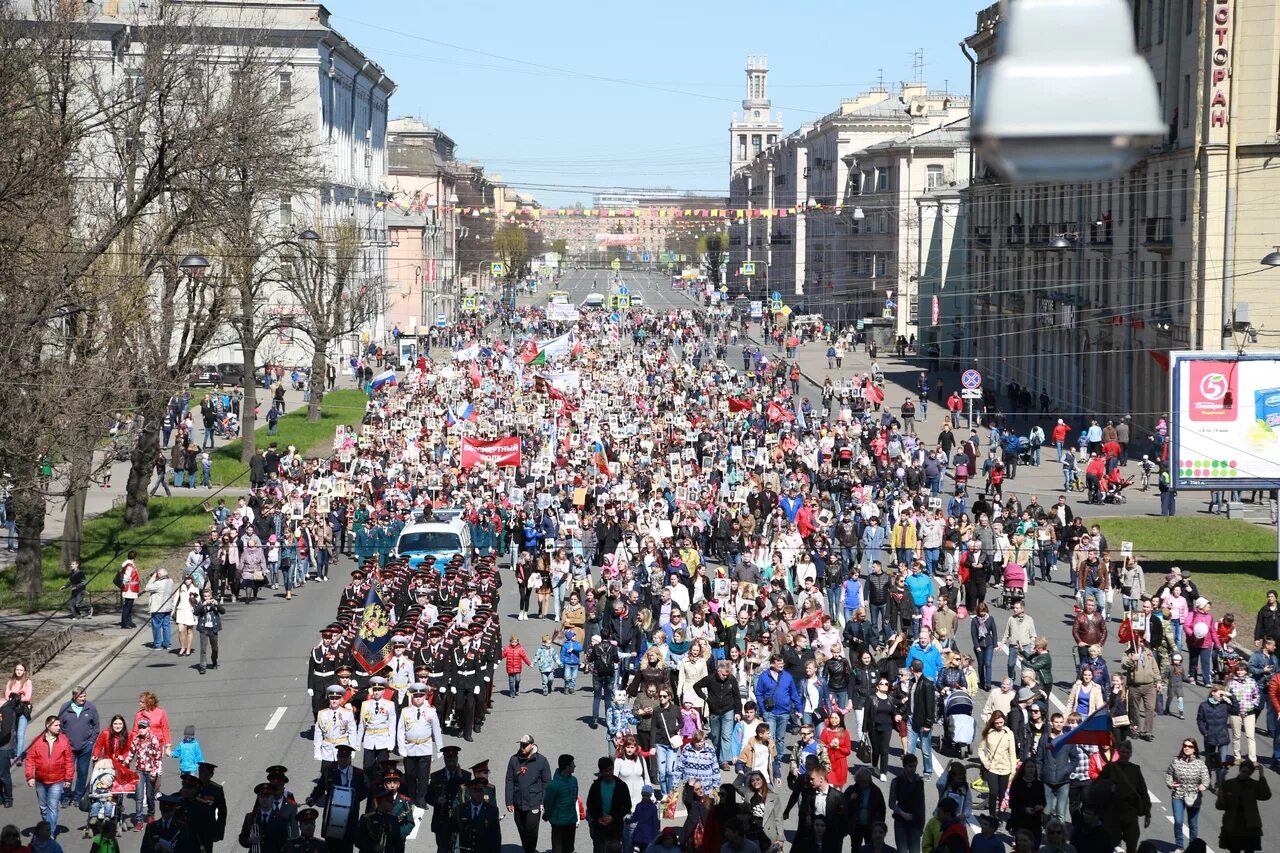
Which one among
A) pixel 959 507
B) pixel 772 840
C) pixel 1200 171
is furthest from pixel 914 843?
pixel 1200 171

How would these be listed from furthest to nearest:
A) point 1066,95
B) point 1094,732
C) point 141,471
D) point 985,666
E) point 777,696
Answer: point 141,471 < point 985,666 < point 777,696 < point 1094,732 < point 1066,95

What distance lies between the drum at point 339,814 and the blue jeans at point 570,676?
26.5 feet

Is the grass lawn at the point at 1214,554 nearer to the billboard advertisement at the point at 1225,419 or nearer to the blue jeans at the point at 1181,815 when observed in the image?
the billboard advertisement at the point at 1225,419

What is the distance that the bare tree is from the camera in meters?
60.7

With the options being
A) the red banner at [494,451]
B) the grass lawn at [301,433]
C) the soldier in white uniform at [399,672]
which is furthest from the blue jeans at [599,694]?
the grass lawn at [301,433]

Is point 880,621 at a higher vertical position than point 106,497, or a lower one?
higher

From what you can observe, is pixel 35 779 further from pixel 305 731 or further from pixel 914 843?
pixel 914 843

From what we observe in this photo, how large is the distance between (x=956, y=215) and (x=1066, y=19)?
84400 mm

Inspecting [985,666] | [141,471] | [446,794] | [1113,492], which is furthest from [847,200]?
[446,794]

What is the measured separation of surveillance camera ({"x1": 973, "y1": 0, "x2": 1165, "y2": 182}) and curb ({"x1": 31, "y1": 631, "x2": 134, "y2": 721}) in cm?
1878

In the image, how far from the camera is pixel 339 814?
14125 millimetres

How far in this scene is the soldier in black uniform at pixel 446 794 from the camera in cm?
1434

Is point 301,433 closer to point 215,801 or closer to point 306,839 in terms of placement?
point 215,801

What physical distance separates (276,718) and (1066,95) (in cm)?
1892
